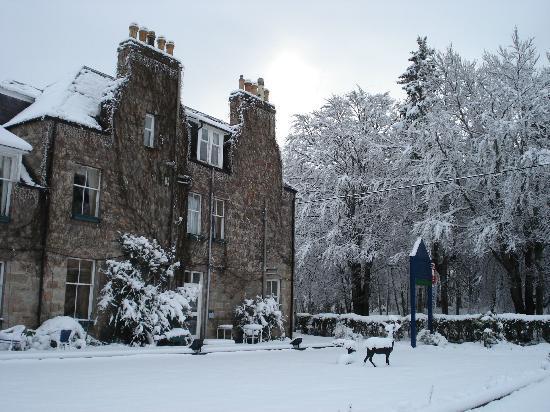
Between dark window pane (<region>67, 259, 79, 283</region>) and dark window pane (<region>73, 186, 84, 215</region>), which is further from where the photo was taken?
dark window pane (<region>73, 186, 84, 215</region>)

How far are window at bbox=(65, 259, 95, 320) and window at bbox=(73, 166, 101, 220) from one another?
1.63 m

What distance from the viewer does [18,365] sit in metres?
12.7

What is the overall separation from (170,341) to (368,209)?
56.5ft

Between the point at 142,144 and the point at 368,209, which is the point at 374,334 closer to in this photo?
the point at 368,209

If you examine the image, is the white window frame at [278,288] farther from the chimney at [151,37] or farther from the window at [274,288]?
the chimney at [151,37]

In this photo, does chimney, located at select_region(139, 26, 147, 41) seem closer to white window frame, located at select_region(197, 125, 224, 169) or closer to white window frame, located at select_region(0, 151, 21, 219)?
white window frame, located at select_region(197, 125, 224, 169)

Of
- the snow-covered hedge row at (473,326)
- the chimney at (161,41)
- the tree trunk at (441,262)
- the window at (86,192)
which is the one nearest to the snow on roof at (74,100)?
the window at (86,192)

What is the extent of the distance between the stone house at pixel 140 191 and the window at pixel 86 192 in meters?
0.04

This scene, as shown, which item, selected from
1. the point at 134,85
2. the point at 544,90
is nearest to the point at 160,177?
the point at 134,85

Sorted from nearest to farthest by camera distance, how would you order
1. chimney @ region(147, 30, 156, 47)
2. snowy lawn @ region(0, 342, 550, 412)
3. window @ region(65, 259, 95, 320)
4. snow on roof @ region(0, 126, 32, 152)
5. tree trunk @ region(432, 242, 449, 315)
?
snowy lawn @ region(0, 342, 550, 412), snow on roof @ region(0, 126, 32, 152), window @ region(65, 259, 95, 320), chimney @ region(147, 30, 156, 47), tree trunk @ region(432, 242, 449, 315)

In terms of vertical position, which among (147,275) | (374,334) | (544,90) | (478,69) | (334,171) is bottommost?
(374,334)

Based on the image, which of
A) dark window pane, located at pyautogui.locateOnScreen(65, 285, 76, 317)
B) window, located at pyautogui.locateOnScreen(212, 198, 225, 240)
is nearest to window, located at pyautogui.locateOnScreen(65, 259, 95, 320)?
dark window pane, located at pyautogui.locateOnScreen(65, 285, 76, 317)

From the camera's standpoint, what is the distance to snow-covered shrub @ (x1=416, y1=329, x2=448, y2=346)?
79.1 ft

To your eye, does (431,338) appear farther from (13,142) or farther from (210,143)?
(13,142)
